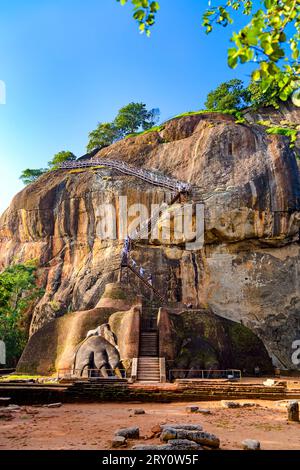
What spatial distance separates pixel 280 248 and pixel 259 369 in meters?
10.3

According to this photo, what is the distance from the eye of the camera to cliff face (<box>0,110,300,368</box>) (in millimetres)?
27844

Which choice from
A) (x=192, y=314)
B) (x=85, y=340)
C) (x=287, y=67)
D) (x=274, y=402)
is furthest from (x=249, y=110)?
(x=287, y=67)

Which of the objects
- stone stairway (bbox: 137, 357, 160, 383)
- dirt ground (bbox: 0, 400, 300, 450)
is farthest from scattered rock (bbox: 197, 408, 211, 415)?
stone stairway (bbox: 137, 357, 160, 383)

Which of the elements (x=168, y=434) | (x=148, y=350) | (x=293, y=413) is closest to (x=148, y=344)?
(x=148, y=350)

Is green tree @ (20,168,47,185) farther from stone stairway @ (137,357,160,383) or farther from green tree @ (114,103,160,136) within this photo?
stone stairway @ (137,357,160,383)

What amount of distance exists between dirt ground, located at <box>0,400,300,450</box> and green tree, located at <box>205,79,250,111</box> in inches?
1248

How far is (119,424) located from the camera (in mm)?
9484

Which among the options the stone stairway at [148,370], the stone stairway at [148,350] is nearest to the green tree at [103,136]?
the stone stairway at [148,350]

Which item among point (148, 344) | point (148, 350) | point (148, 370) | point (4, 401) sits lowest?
point (4, 401)

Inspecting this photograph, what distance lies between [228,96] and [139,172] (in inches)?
520

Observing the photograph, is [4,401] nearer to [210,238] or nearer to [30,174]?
[210,238]

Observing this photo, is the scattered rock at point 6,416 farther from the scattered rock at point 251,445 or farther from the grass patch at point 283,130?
the grass patch at point 283,130

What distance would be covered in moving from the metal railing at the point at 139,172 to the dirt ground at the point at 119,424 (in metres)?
20.3
